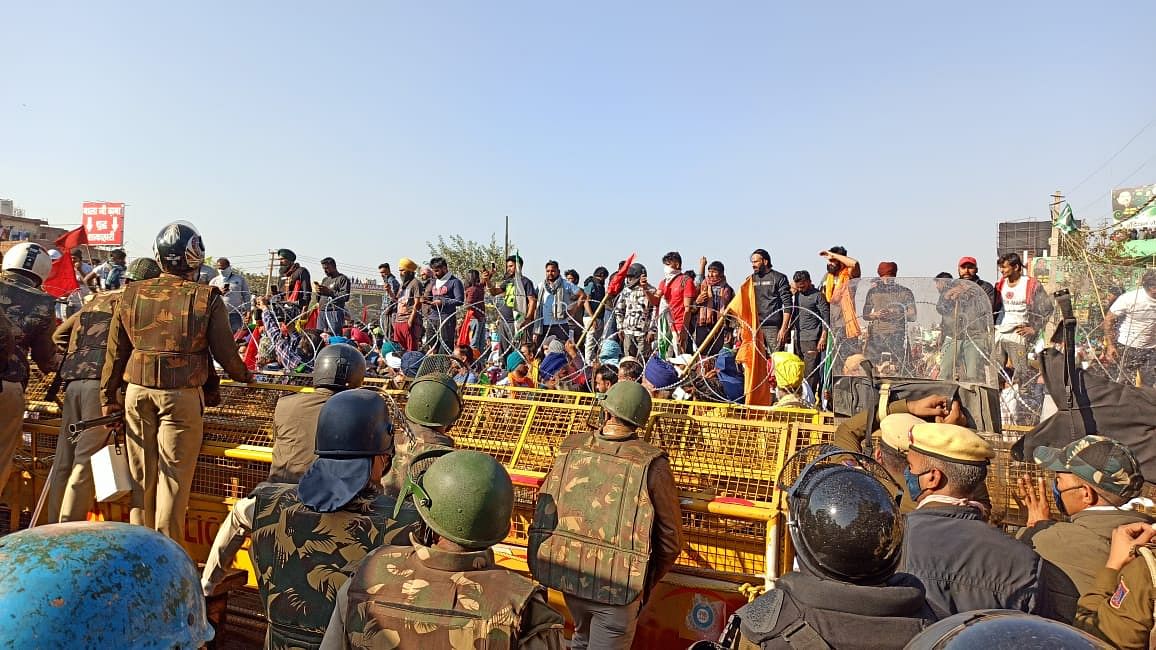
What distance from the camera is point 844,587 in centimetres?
185

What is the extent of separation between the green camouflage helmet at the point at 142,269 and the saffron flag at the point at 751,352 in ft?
17.8

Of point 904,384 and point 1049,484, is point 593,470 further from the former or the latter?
point 1049,484

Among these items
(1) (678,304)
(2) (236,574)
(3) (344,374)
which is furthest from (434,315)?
(2) (236,574)

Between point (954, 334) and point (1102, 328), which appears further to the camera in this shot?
point (1102, 328)

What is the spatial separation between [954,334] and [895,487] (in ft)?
6.24

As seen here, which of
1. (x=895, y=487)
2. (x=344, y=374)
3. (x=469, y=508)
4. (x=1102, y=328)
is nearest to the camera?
(x=469, y=508)

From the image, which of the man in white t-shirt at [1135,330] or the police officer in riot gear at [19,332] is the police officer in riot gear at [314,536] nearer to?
the police officer in riot gear at [19,332]

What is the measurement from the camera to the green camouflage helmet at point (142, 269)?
17.7 feet

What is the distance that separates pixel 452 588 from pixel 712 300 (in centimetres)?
798

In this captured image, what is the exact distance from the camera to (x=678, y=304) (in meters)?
9.73

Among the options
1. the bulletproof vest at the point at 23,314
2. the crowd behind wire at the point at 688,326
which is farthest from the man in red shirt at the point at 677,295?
the bulletproof vest at the point at 23,314

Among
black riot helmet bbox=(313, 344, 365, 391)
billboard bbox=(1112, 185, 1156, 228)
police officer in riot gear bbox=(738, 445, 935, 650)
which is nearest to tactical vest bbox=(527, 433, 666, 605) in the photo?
black riot helmet bbox=(313, 344, 365, 391)

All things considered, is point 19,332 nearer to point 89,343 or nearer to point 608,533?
point 89,343

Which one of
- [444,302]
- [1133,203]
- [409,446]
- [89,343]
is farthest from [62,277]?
[1133,203]
